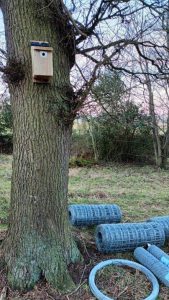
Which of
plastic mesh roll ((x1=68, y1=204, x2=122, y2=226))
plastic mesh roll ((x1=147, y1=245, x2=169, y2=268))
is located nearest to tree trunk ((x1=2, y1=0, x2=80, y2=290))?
plastic mesh roll ((x1=147, y1=245, x2=169, y2=268))

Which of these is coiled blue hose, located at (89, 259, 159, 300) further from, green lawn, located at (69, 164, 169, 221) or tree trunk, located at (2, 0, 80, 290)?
green lawn, located at (69, 164, 169, 221)

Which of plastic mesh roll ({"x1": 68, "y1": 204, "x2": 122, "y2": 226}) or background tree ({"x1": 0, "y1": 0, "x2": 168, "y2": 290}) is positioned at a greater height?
background tree ({"x1": 0, "y1": 0, "x2": 168, "y2": 290})

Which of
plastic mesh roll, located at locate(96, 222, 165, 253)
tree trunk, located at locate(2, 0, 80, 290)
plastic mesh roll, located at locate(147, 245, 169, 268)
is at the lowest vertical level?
plastic mesh roll, located at locate(147, 245, 169, 268)

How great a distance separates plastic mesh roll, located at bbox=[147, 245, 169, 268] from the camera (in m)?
2.47

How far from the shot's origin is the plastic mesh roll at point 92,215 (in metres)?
3.29

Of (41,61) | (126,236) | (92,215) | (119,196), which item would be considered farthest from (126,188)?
(41,61)

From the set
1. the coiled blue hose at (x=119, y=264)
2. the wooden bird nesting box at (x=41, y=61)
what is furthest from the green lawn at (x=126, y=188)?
the wooden bird nesting box at (x=41, y=61)

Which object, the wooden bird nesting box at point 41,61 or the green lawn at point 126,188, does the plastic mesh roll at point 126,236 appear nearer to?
the green lawn at point 126,188

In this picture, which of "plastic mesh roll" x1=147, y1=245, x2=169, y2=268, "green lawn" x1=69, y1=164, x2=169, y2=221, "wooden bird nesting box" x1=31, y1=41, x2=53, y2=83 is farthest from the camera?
"green lawn" x1=69, y1=164, x2=169, y2=221

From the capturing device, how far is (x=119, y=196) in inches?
207

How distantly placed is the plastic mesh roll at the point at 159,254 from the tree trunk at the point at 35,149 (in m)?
0.78

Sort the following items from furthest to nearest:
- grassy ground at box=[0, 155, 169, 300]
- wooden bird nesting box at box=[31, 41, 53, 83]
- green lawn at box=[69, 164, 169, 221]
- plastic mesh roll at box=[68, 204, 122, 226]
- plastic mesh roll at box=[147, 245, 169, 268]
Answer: green lawn at box=[69, 164, 169, 221]
plastic mesh roll at box=[68, 204, 122, 226]
plastic mesh roll at box=[147, 245, 169, 268]
grassy ground at box=[0, 155, 169, 300]
wooden bird nesting box at box=[31, 41, 53, 83]

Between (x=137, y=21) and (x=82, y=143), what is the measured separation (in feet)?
21.5

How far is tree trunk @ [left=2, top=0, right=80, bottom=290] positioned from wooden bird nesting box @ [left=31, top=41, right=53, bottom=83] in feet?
0.25
